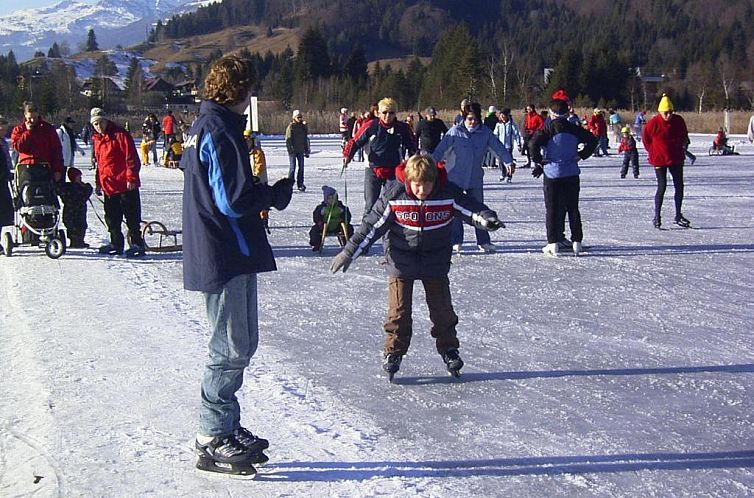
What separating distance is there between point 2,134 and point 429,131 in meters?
7.90

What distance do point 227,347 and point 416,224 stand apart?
1566 millimetres

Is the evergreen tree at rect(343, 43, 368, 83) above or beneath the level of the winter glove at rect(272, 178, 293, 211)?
above

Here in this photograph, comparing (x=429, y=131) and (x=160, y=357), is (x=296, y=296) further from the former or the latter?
(x=429, y=131)

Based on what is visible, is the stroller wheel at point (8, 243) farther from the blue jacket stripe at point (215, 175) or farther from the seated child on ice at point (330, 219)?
the blue jacket stripe at point (215, 175)

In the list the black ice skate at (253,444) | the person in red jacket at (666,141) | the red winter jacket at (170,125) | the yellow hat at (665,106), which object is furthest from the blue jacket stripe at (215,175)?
the red winter jacket at (170,125)

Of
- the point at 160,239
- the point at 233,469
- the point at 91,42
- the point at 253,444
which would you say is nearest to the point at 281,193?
the point at 253,444

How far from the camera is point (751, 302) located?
720 centimetres

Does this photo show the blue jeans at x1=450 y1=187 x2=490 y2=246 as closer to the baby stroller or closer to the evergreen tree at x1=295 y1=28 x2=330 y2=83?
the baby stroller

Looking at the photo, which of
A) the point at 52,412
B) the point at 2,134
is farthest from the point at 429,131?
the point at 52,412

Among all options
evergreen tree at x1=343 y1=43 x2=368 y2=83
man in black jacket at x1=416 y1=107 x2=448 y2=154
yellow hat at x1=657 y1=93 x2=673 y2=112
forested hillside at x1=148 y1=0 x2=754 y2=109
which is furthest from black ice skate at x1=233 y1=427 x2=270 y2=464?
evergreen tree at x1=343 y1=43 x2=368 y2=83

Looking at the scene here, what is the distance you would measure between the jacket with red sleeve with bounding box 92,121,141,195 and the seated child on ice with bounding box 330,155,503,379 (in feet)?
16.5

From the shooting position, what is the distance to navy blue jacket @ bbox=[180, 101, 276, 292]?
3.58m

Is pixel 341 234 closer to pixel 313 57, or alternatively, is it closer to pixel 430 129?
pixel 430 129

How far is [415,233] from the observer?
4957 millimetres
